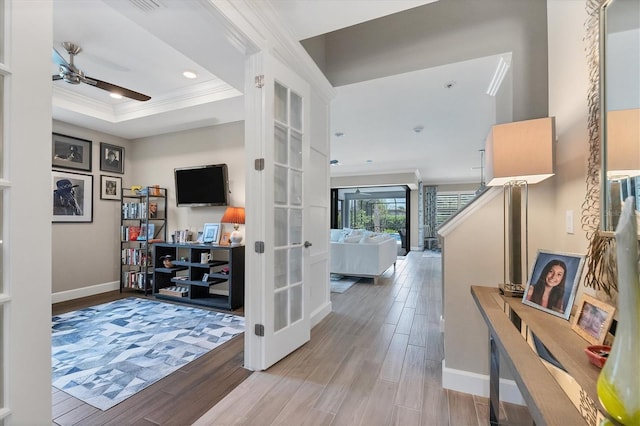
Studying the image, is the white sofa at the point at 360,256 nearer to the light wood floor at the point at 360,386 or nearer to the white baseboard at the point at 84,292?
the light wood floor at the point at 360,386

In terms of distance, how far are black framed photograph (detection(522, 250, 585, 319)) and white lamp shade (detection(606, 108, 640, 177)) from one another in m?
0.36

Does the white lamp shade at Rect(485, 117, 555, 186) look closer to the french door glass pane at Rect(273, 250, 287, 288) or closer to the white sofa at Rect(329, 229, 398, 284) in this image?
the french door glass pane at Rect(273, 250, 287, 288)

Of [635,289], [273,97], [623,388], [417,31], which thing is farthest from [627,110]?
[417,31]

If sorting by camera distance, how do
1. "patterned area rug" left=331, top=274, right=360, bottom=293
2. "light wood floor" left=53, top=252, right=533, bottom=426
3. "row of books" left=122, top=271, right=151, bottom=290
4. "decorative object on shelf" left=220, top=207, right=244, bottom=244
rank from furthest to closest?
"patterned area rug" left=331, top=274, right=360, bottom=293
"row of books" left=122, top=271, right=151, bottom=290
"decorative object on shelf" left=220, top=207, right=244, bottom=244
"light wood floor" left=53, top=252, right=533, bottom=426

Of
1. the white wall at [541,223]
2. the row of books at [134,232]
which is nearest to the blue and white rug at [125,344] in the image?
the row of books at [134,232]

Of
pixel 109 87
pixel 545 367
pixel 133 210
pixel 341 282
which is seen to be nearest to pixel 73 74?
pixel 109 87

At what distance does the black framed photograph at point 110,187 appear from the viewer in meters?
4.29

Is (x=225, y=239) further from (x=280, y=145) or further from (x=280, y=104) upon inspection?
(x=280, y=104)

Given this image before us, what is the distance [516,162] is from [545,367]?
978mm

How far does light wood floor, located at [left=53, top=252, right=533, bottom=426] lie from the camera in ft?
5.07

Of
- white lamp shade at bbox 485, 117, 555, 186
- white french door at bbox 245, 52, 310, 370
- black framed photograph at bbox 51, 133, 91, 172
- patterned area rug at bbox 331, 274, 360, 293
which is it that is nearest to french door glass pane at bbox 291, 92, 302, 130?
white french door at bbox 245, 52, 310, 370

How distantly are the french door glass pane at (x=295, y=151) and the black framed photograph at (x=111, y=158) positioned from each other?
370cm

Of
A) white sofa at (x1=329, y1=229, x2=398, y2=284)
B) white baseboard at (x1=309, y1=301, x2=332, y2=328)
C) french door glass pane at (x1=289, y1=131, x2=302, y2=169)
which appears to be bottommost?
white baseboard at (x1=309, y1=301, x2=332, y2=328)

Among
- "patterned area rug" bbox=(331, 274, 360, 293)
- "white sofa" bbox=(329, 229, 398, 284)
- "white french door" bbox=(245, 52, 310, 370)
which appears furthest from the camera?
"white sofa" bbox=(329, 229, 398, 284)
